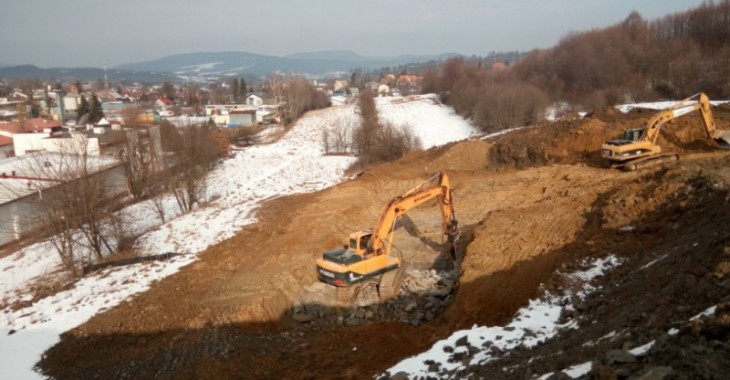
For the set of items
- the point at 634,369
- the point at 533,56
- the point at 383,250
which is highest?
the point at 533,56

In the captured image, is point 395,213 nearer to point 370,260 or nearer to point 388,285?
point 370,260

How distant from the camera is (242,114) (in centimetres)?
8688

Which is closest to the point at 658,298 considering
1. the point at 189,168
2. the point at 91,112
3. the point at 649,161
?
the point at 649,161

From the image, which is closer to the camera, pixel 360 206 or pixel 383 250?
pixel 383 250

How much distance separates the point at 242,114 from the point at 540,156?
6598cm

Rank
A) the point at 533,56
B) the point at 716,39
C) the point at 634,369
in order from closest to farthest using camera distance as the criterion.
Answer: the point at 634,369, the point at 716,39, the point at 533,56

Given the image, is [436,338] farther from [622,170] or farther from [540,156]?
[540,156]

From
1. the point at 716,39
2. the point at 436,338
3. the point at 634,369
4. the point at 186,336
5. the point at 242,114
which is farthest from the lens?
the point at 242,114

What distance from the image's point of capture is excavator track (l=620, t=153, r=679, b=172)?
23500 millimetres

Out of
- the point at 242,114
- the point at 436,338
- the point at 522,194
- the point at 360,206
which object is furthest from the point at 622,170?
the point at 242,114

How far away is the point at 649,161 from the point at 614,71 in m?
39.0

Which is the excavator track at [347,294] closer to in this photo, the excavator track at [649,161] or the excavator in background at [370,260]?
the excavator in background at [370,260]

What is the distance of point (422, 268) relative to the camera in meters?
18.2

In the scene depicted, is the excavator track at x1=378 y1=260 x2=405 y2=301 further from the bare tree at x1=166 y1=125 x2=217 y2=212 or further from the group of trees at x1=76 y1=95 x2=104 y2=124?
the group of trees at x1=76 y1=95 x2=104 y2=124
